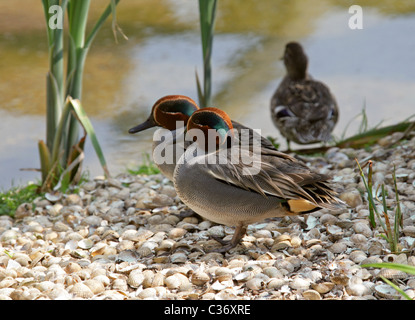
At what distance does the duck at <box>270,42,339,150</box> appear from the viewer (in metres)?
4.47

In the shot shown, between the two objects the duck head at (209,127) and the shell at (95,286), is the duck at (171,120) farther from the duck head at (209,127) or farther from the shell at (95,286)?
the shell at (95,286)

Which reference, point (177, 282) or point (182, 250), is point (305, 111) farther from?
point (177, 282)

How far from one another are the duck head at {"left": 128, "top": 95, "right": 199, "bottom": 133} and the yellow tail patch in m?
0.87

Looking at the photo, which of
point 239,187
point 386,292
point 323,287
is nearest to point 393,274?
point 386,292

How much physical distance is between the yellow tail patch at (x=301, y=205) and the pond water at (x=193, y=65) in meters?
2.01

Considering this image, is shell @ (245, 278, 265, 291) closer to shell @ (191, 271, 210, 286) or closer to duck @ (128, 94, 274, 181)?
shell @ (191, 271, 210, 286)

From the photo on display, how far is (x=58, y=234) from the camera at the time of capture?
10.9 feet

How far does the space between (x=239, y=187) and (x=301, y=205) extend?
0.28 meters

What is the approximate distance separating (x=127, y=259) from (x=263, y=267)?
24.8 inches

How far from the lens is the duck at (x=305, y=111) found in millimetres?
4469

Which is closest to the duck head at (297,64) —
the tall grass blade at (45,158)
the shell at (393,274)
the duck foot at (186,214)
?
the duck foot at (186,214)

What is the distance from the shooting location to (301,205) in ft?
9.19

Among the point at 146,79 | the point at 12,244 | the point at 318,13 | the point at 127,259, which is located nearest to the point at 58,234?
the point at 12,244

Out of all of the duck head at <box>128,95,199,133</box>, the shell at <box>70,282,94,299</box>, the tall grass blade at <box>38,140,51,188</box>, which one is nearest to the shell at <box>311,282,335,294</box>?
the shell at <box>70,282,94,299</box>
